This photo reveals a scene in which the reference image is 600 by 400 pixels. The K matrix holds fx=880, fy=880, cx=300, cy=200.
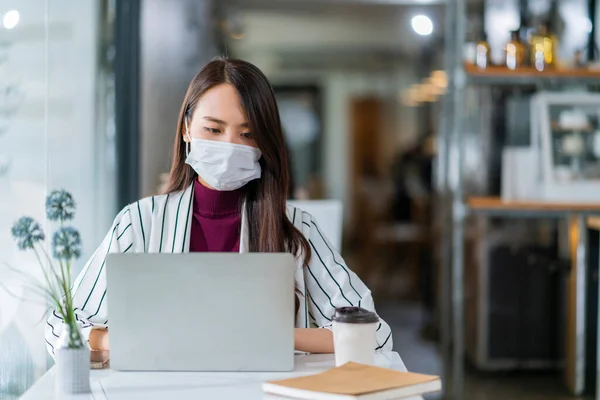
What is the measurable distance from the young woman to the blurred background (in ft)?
1.35

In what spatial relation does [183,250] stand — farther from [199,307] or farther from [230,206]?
[199,307]

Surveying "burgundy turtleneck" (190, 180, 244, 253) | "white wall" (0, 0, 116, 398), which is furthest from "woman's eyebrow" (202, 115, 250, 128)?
"white wall" (0, 0, 116, 398)

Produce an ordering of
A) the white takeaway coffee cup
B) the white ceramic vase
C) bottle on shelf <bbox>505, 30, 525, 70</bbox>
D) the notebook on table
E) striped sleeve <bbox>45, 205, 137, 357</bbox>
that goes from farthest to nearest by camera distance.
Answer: bottle on shelf <bbox>505, 30, 525, 70</bbox> < striped sleeve <bbox>45, 205, 137, 357</bbox> < the white takeaway coffee cup < the white ceramic vase < the notebook on table

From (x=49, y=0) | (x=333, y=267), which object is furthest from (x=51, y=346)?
(x=49, y=0)

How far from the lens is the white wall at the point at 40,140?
211 cm

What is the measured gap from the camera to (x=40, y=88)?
2.45 metres

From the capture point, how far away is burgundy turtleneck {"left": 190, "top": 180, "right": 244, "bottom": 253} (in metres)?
1.90

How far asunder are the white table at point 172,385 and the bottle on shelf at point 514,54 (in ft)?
9.35

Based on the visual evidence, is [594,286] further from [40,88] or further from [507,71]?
[40,88]

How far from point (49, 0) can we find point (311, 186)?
6.22 meters

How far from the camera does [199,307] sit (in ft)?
4.71

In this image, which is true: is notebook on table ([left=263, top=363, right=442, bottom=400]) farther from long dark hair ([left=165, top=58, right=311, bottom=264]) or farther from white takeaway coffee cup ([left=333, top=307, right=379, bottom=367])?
long dark hair ([left=165, top=58, right=311, bottom=264])

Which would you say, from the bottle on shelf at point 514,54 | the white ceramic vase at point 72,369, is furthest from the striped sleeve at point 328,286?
the bottle on shelf at point 514,54

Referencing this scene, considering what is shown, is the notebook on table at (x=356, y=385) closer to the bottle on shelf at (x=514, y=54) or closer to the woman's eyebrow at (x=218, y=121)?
the woman's eyebrow at (x=218, y=121)
